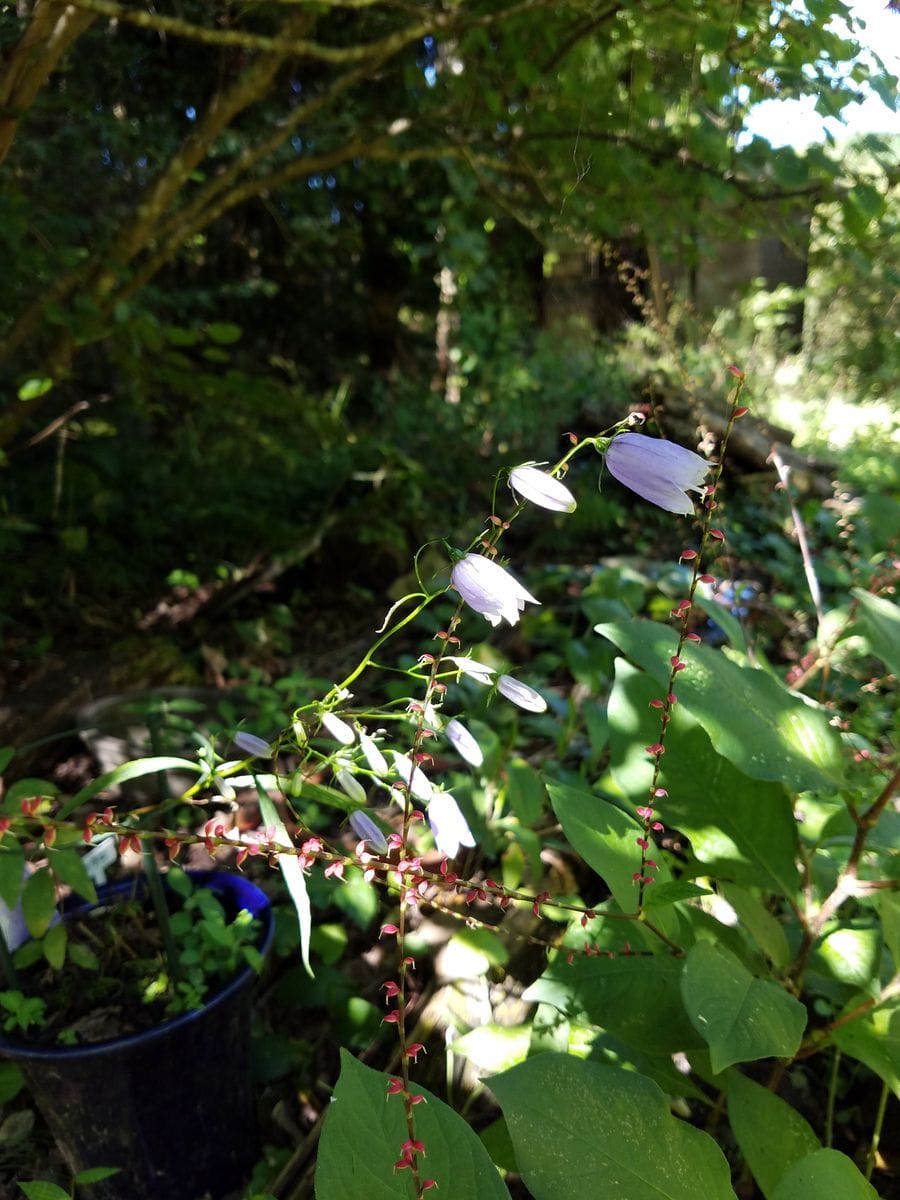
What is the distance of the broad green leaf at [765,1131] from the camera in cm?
90

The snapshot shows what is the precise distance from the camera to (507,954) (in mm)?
1458

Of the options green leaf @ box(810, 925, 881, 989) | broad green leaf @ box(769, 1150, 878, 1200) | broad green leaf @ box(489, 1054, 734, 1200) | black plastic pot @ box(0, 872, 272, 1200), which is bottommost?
black plastic pot @ box(0, 872, 272, 1200)

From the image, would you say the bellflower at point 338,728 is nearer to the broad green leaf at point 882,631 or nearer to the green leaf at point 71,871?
the green leaf at point 71,871

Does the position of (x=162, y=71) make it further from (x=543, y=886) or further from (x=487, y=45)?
(x=543, y=886)

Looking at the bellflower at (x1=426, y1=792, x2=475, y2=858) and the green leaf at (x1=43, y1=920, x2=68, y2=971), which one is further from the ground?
the bellflower at (x1=426, y1=792, x2=475, y2=858)

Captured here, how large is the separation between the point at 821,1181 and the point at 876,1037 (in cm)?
31

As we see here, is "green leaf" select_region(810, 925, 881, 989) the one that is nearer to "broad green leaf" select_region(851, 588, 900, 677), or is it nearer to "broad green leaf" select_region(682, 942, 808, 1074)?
"broad green leaf" select_region(682, 942, 808, 1074)

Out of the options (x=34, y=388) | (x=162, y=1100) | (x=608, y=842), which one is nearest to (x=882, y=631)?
(x=608, y=842)

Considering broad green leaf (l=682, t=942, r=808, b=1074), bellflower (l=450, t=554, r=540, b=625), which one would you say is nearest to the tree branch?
bellflower (l=450, t=554, r=540, b=625)

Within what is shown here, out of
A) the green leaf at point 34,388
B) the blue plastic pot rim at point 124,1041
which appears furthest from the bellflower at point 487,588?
the green leaf at point 34,388

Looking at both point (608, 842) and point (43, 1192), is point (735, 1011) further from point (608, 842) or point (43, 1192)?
point (43, 1192)

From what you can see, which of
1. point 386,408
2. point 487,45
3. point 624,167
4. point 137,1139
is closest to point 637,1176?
point 137,1139

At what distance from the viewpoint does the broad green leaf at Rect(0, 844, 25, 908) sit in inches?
37.5

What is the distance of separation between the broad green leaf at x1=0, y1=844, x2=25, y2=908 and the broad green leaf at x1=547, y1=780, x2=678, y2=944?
0.68 metres
